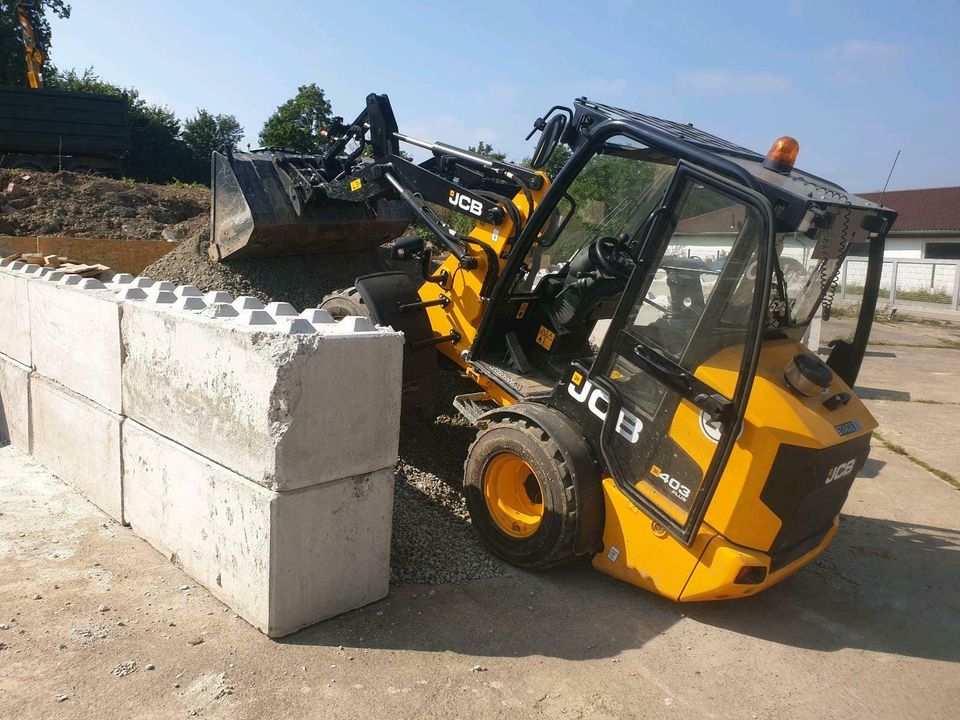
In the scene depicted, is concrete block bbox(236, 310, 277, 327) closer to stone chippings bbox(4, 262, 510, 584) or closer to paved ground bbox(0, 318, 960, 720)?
stone chippings bbox(4, 262, 510, 584)

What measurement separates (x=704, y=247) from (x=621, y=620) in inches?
75.6

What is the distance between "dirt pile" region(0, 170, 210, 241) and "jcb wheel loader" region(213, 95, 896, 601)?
7.02m

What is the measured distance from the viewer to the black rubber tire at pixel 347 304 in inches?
211

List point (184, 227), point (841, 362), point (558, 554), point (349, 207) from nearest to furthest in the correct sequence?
point (558, 554) < point (841, 362) < point (349, 207) < point (184, 227)

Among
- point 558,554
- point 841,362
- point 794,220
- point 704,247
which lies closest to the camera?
point 794,220

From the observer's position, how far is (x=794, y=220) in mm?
3316

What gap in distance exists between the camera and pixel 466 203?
208 inches

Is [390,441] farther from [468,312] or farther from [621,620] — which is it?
[468,312]

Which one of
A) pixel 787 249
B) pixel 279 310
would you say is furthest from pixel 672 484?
pixel 279 310

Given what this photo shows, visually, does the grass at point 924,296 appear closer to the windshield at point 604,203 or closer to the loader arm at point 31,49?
the windshield at point 604,203

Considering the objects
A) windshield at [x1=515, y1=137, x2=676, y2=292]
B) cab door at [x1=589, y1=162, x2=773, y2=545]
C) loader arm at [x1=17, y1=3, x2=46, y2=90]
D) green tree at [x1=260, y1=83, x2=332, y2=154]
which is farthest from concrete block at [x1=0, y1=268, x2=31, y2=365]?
green tree at [x1=260, y1=83, x2=332, y2=154]

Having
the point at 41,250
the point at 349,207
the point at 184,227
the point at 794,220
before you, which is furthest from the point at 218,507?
the point at 184,227

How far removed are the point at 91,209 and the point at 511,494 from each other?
31.8ft

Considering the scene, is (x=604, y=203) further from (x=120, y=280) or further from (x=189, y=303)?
(x=120, y=280)
